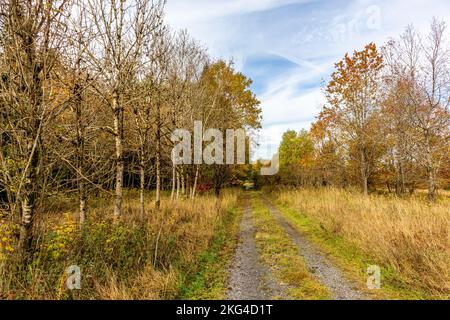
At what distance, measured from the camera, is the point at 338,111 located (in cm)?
1293

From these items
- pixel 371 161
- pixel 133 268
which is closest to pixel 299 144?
pixel 371 161

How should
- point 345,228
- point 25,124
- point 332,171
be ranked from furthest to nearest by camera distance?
point 332,171, point 345,228, point 25,124

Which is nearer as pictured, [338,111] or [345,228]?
[345,228]

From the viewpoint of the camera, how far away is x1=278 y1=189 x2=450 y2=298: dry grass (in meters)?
4.07

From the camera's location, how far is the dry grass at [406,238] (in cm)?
407

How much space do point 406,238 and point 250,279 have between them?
11.3ft

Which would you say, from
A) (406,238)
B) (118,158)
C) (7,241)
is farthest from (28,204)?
(406,238)

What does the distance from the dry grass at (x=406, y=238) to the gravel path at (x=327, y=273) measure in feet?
3.31

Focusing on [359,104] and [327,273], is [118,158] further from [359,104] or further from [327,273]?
[359,104]

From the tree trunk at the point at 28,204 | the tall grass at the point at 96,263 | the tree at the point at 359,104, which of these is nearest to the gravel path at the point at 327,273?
the tall grass at the point at 96,263

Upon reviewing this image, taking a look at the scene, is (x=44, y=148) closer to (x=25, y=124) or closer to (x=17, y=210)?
(x=25, y=124)

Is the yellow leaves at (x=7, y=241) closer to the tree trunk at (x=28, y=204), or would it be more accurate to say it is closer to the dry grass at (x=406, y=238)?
the tree trunk at (x=28, y=204)

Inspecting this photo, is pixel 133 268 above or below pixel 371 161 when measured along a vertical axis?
below

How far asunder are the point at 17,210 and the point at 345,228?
7689mm
